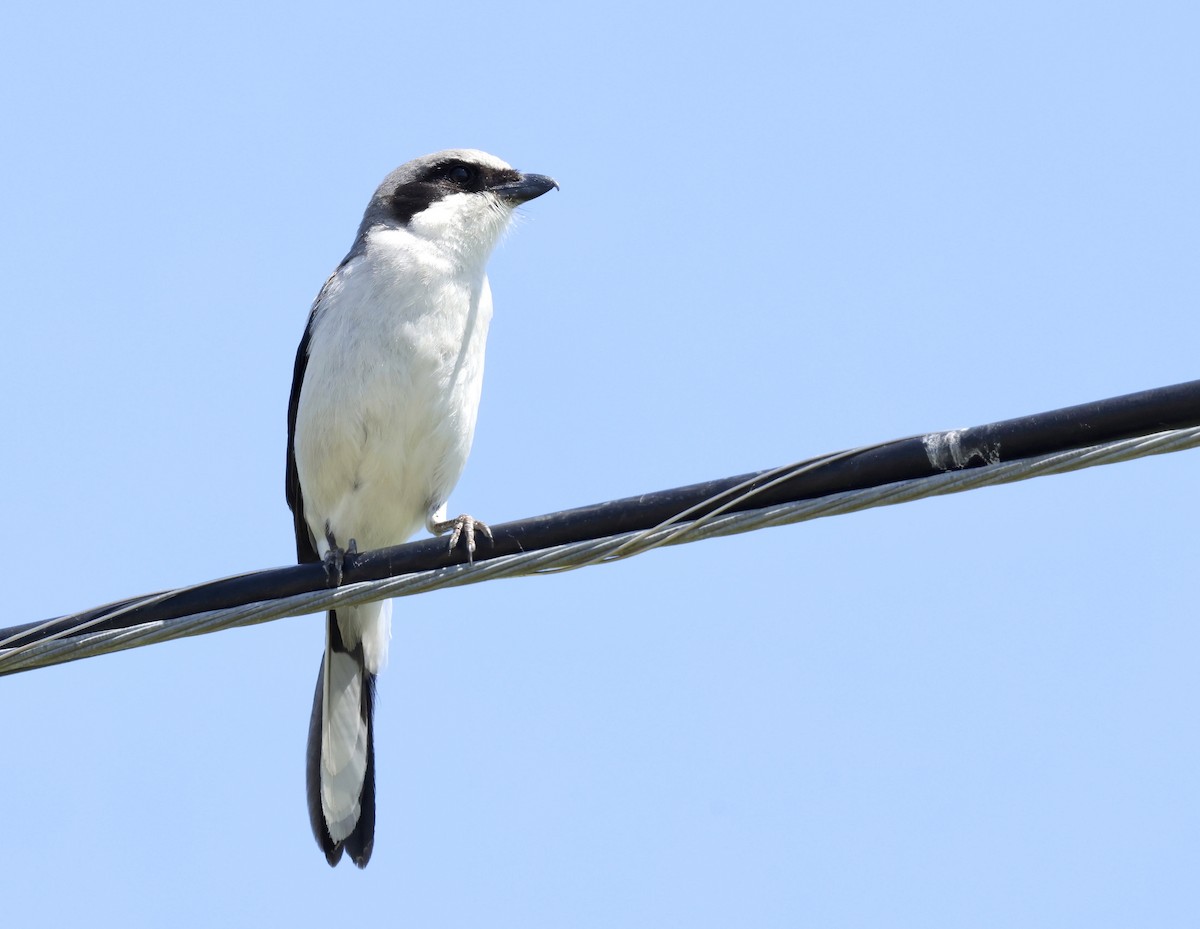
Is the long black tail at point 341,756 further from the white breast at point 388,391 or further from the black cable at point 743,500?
the black cable at point 743,500

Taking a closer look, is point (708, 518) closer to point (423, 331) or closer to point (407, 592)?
point (407, 592)

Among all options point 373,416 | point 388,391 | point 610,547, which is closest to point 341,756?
point 373,416

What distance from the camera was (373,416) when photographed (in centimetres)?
699

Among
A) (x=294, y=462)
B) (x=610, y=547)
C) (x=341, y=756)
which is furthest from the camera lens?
(x=294, y=462)

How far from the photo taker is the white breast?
276 inches

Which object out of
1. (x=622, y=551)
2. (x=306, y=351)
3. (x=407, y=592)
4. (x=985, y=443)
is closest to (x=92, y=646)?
(x=407, y=592)

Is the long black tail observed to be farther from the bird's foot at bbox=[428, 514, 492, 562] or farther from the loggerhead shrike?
the bird's foot at bbox=[428, 514, 492, 562]

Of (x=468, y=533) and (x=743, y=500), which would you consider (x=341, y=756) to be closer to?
(x=468, y=533)

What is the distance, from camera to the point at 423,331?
7.08 m

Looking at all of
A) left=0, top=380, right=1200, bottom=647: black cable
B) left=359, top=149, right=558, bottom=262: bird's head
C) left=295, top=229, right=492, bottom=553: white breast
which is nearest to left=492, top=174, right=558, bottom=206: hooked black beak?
left=359, top=149, right=558, bottom=262: bird's head

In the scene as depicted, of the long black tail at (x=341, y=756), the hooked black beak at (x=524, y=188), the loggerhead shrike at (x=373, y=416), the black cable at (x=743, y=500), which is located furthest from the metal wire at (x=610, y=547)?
the hooked black beak at (x=524, y=188)

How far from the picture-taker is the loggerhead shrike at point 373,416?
7.04 m

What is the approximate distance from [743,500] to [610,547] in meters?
0.40

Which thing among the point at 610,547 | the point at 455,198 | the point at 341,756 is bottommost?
the point at 341,756
